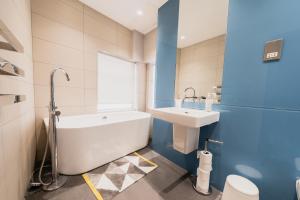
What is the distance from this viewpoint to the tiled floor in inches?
51.6

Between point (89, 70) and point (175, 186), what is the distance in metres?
2.39

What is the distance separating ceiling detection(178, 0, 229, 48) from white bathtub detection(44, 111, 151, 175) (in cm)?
159

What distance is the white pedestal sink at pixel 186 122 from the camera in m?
1.24

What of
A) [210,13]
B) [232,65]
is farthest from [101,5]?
[232,65]

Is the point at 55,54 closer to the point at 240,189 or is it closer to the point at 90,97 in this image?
the point at 90,97

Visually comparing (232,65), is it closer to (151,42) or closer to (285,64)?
(285,64)

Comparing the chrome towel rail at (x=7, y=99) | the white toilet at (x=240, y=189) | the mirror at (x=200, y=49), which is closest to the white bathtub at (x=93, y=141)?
the chrome towel rail at (x=7, y=99)

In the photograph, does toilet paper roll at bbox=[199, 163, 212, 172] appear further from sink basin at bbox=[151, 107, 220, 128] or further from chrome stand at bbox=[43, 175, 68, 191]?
chrome stand at bbox=[43, 175, 68, 191]

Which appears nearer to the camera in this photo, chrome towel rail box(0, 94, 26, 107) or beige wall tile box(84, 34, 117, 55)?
chrome towel rail box(0, 94, 26, 107)

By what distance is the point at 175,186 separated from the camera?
4.96 feet

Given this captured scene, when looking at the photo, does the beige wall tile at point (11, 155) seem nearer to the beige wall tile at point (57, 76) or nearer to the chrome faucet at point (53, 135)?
the chrome faucet at point (53, 135)

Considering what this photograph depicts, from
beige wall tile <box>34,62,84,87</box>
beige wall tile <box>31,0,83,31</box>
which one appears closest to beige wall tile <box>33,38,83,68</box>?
beige wall tile <box>34,62,84,87</box>

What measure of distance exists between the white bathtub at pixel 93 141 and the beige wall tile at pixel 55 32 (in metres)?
1.29

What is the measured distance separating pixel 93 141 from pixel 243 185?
5.64 ft
